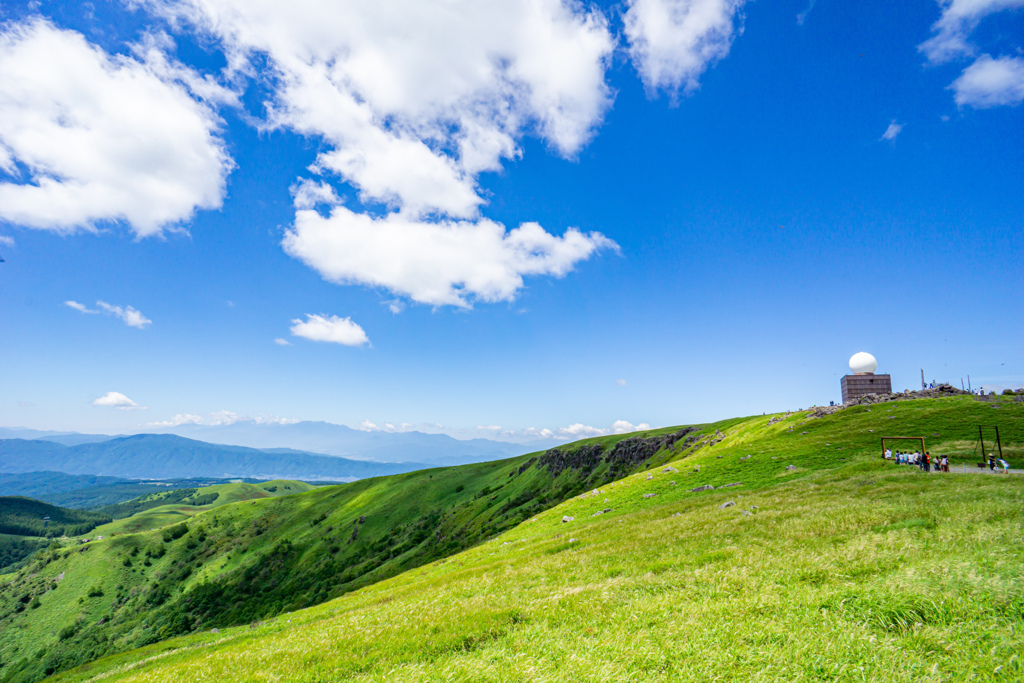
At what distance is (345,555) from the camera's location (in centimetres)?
10488

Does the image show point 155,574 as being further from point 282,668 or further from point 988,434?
point 988,434

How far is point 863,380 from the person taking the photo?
3597 inches

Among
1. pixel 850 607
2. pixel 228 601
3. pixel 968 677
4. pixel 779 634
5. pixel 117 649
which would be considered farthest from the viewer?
pixel 228 601

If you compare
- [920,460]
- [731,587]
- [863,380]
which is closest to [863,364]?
[863,380]

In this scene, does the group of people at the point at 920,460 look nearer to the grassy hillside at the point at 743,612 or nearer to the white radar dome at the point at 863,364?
the grassy hillside at the point at 743,612

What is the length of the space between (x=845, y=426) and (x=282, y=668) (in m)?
74.0

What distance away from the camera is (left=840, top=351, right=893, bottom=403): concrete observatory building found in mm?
90312

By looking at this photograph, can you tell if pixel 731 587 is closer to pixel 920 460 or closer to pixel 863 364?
pixel 920 460

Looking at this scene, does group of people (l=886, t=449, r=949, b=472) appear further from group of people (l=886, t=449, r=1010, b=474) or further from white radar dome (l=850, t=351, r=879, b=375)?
white radar dome (l=850, t=351, r=879, b=375)

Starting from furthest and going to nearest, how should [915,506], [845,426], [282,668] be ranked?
[845,426]
[915,506]
[282,668]

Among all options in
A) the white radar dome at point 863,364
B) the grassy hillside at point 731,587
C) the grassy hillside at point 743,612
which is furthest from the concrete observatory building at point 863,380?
the grassy hillside at point 743,612

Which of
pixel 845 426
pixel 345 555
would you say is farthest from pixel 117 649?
pixel 845 426

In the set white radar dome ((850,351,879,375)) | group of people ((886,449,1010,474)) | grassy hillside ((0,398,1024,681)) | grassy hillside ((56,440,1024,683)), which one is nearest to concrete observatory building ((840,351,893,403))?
white radar dome ((850,351,879,375))

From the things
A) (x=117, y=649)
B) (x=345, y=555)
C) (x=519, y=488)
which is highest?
(x=519, y=488)
